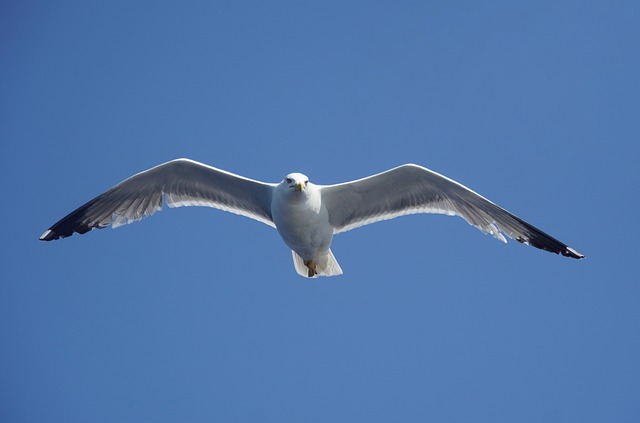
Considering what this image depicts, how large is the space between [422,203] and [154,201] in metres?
3.60

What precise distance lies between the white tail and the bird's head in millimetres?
1400

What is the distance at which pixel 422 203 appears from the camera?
10.7 meters

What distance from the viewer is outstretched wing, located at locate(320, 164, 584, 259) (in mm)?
10406

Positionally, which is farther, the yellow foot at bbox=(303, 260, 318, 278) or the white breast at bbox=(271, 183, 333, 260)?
the yellow foot at bbox=(303, 260, 318, 278)

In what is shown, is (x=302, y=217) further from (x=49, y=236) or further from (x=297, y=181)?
(x=49, y=236)

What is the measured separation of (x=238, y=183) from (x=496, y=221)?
3412 mm

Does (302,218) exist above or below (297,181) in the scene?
below

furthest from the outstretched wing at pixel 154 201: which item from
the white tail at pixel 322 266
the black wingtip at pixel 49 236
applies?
the white tail at pixel 322 266

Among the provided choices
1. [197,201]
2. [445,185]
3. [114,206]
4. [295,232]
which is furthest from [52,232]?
[445,185]

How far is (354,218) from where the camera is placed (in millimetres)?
10859

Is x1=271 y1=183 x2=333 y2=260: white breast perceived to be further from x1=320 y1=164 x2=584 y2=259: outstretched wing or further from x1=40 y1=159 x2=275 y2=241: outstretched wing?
x1=40 y1=159 x2=275 y2=241: outstretched wing

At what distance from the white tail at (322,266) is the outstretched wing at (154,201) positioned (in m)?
0.65

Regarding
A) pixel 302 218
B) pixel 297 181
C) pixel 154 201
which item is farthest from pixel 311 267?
pixel 154 201

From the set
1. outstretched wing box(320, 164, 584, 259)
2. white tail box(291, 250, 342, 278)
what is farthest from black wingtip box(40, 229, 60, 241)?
outstretched wing box(320, 164, 584, 259)
